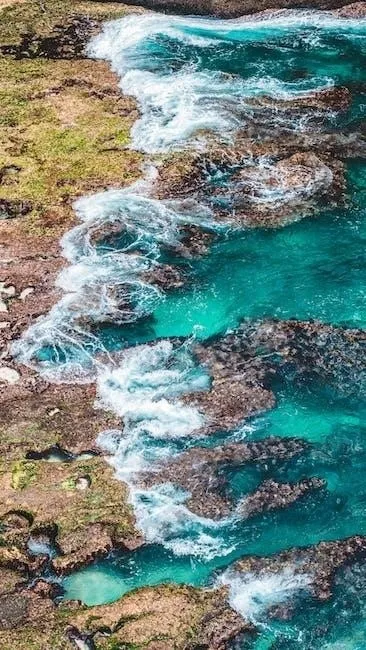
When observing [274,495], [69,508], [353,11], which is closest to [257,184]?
[274,495]

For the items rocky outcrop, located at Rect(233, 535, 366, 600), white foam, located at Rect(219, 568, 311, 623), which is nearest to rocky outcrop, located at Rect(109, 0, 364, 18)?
rocky outcrop, located at Rect(233, 535, 366, 600)

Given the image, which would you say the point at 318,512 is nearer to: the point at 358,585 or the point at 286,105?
the point at 358,585

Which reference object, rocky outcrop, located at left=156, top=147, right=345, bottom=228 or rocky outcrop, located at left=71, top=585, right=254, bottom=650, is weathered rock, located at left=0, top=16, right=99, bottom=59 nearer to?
rocky outcrop, located at left=156, top=147, right=345, bottom=228

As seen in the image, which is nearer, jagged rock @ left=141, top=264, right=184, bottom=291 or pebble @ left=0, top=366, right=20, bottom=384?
pebble @ left=0, top=366, right=20, bottom=384

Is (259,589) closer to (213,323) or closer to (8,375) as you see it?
(213,323)

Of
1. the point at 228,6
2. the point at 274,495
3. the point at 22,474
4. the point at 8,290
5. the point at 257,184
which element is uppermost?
the point at 228,6
